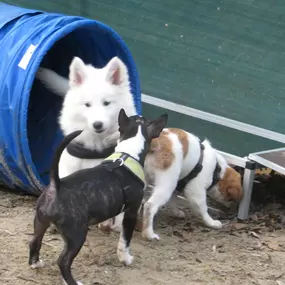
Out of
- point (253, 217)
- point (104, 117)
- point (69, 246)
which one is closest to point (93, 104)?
point (104, 117)

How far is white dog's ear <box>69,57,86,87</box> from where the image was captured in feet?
13.2

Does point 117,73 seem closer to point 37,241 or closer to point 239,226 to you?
point 37,241

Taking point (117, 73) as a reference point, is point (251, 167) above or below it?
below

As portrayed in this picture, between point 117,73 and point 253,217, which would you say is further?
point 253,217

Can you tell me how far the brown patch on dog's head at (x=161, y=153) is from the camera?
4.27 meters

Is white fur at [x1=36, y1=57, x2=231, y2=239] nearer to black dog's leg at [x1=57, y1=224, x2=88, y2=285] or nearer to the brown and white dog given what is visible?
the brown and white dog

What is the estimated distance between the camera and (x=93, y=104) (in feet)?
13.1

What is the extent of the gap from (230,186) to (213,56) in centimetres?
155

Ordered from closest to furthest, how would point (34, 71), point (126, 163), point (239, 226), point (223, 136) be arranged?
point (126, 163), point (34, 71), point (239, 226), point (223, 136)

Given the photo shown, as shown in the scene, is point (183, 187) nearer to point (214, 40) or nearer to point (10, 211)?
point (10, 211)

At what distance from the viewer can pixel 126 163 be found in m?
3.62

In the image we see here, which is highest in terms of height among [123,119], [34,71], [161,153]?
[34,71]

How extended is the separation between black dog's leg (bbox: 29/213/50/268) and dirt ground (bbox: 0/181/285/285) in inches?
2.0

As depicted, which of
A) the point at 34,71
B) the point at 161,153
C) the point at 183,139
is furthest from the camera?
the point at 183,139
